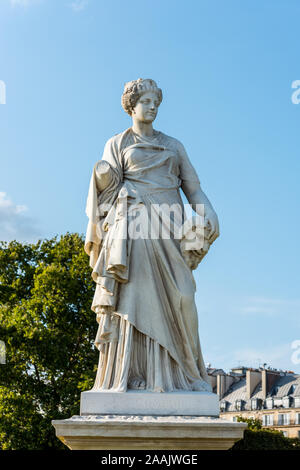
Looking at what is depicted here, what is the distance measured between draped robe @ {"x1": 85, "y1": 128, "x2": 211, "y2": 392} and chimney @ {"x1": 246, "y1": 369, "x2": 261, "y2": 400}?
7257 cm

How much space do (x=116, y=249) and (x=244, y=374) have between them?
268 feet

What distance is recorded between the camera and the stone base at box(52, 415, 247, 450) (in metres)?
6.78

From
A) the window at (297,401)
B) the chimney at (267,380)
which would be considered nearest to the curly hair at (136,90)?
the window at (297,401)

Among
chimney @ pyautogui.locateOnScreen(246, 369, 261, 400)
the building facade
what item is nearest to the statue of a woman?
the building facade

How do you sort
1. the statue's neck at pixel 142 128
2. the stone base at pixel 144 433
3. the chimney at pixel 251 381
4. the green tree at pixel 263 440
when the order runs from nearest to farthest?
1. the stone base at pixel 144 433
2. the statue's neck at pixel 142 128
3. the green tree at pixel 263 440
4. the chimney at pixel 251 381

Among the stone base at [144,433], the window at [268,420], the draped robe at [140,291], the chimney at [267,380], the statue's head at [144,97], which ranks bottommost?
the stone base at [144,433]

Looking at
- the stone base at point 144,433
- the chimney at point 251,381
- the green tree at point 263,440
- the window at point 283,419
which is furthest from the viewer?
the chimney at point 251,381

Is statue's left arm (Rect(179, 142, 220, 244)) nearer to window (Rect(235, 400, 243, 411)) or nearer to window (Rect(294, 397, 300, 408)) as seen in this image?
window (Rect(294, 397, 300, 408))

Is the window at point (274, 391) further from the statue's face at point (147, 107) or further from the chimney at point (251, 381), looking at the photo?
the statue's face at point (147, 107)

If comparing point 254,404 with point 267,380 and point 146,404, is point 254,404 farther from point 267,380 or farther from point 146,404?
point 146,404

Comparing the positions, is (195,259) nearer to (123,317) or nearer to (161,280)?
(161,280)

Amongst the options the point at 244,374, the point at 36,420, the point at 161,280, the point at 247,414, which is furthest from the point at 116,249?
the point at 244,374

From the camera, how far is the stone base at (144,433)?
6.78 m

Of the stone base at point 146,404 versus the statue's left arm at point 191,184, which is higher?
the statue's left arm at point 191,184
